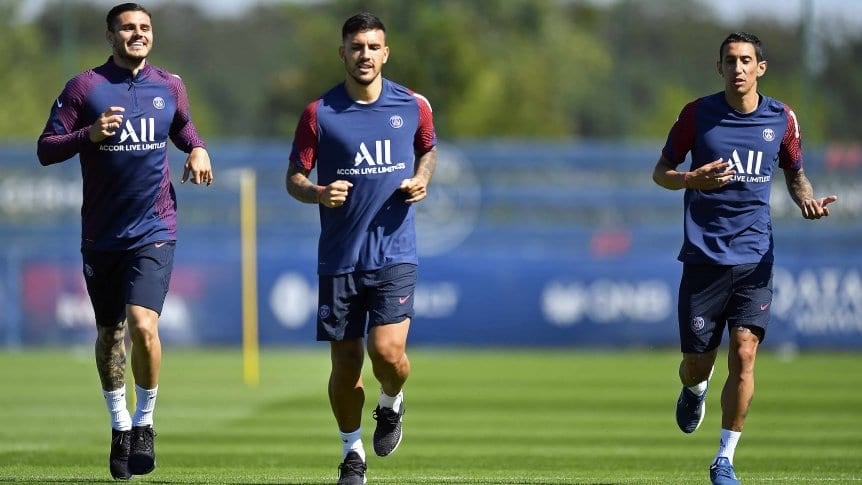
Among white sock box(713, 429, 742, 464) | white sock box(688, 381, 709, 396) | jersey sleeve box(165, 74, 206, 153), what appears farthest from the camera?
white sock box(688, 381, 709, 396)

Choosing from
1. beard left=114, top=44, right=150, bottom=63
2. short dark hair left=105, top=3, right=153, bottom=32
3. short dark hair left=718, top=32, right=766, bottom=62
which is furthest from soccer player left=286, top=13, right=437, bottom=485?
short dark hair left=718, top=32, right=766, bottom=62

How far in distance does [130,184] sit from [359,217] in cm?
146

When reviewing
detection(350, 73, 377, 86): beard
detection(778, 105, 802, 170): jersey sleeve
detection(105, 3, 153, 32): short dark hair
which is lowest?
detection(778, 105, 802, 170): jersey sleeve

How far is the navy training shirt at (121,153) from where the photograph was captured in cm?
951

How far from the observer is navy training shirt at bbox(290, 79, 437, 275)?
30.2 feet

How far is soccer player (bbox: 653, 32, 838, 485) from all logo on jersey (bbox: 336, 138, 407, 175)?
1.72 metres

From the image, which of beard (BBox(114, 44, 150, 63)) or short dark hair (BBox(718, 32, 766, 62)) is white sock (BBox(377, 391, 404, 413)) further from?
short dark hair (BBox(718, 32, 766, 62))

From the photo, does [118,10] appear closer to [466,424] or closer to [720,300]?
[720,300]

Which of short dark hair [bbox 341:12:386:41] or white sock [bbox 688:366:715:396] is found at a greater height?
short dark hair [bbox 341:12:386:41]

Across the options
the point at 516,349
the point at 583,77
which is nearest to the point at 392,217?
the point at 516,349

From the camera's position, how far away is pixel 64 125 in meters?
9.49

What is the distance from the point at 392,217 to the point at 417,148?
1.68 feet

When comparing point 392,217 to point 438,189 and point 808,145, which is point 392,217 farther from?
point 808,145

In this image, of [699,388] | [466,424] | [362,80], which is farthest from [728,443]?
[466,424]
